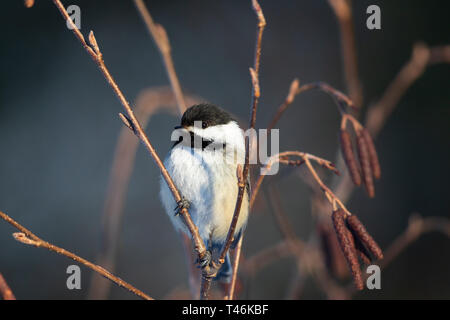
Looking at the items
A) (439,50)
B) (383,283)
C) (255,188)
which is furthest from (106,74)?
(383,283)

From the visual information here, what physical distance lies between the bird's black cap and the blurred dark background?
6.73 ft

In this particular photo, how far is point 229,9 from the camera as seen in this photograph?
4.54 metres

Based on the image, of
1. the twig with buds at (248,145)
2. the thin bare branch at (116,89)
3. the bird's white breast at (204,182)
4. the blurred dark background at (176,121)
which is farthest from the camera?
the blurred dark background at (176,121)

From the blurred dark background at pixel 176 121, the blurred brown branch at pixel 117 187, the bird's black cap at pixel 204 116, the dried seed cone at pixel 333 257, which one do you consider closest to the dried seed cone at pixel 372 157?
the dried seed cone at pixel 333 257

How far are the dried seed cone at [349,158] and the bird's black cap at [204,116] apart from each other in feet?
1.97

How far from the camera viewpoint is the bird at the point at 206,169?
171 centimetres

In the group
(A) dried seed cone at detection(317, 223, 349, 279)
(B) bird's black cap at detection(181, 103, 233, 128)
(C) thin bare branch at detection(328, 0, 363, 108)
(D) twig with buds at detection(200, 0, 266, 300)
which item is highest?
(C) thin bare branch at detection(328, 0, 363, 108)

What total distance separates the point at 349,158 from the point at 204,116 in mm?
662

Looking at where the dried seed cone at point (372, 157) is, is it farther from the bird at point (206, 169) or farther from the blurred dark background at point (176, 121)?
the blurred dark background at point (176, 121)

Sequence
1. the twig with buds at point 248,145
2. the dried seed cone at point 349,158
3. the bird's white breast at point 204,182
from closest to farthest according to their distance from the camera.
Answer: the twig with buds at point 248,145, the dried seed cone at point 349,158, the bird's white breast at point 204,182

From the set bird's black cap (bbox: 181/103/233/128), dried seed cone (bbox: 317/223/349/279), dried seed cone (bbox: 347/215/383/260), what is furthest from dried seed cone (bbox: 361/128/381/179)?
bird's black cap (bbox: 181/103/233/128)

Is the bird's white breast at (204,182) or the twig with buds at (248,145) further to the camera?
the bird's white breast at (204,182)

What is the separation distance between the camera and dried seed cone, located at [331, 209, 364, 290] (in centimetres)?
114

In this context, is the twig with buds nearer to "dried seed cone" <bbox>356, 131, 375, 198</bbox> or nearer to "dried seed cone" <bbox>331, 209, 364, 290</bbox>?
"dried seed cone" <bbox>331, 209, 364, 290</bbox>
